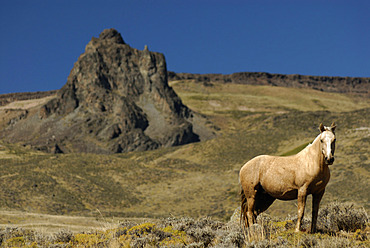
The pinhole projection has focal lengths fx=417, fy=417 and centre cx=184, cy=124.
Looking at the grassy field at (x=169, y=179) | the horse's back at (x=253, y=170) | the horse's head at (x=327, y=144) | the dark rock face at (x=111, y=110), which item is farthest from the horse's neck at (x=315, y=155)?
the dark rock face at (x=111, y=110)

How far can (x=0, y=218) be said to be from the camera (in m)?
29.5

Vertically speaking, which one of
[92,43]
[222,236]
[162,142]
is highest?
[92,43]

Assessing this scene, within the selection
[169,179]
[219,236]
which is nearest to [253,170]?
[219,236]

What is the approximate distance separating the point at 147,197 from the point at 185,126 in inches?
2707

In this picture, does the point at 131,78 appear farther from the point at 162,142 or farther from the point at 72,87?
the point at 162,142

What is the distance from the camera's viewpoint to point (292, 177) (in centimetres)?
930

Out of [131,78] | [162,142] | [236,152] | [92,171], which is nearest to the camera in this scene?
[92,171]

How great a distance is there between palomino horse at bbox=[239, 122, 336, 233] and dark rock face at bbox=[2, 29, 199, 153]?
10078cm

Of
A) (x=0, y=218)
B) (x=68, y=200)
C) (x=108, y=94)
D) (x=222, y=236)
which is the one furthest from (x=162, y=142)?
(x=222, y=236)

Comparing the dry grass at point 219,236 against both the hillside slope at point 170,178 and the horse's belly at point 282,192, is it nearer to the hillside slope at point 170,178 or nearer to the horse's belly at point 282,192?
the horse's belly at point 282,192

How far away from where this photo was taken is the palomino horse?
8.99 metres

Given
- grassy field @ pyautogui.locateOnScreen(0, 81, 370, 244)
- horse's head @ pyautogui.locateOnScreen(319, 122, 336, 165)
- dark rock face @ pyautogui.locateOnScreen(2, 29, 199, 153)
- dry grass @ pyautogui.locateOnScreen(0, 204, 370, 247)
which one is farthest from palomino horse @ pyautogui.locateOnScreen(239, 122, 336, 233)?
dark rock face @ pyautogui.locateOnScreen(2, 29, 199, 153)

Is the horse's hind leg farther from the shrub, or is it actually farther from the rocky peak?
the rocky peak

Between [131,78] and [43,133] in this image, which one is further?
[131,78]
